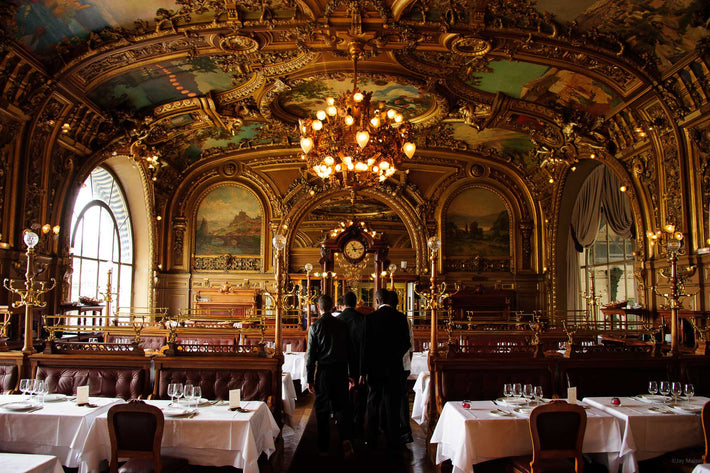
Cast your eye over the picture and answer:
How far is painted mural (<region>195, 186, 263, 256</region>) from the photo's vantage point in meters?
18.7

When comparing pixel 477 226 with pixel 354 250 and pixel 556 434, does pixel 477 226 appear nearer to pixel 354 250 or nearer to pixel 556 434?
pixel 354 250

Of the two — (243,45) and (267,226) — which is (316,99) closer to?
(243,45)

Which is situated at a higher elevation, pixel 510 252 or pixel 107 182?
pixel 107 182

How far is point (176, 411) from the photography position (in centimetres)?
488

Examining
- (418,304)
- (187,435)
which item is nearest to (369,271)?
(418,304)

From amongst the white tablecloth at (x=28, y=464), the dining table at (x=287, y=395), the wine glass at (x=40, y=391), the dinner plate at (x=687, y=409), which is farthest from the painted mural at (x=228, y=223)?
the white tablecloth at (x=28, y=464)

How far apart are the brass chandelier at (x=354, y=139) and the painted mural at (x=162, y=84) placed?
329 centimetres

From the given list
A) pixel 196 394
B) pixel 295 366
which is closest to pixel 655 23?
pixel 295 366

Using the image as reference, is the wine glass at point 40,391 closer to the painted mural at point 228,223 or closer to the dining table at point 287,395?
the dining table at point 287,395

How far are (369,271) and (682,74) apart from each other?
16904 millimetres

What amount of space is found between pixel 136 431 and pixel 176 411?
0.69 meters

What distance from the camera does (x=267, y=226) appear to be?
1870 centimetres

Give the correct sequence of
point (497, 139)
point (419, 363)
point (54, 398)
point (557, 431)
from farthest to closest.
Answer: point (497, 139), point (419, 363), point (54, 398), point (557, 431)

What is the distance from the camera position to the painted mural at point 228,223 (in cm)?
1867
